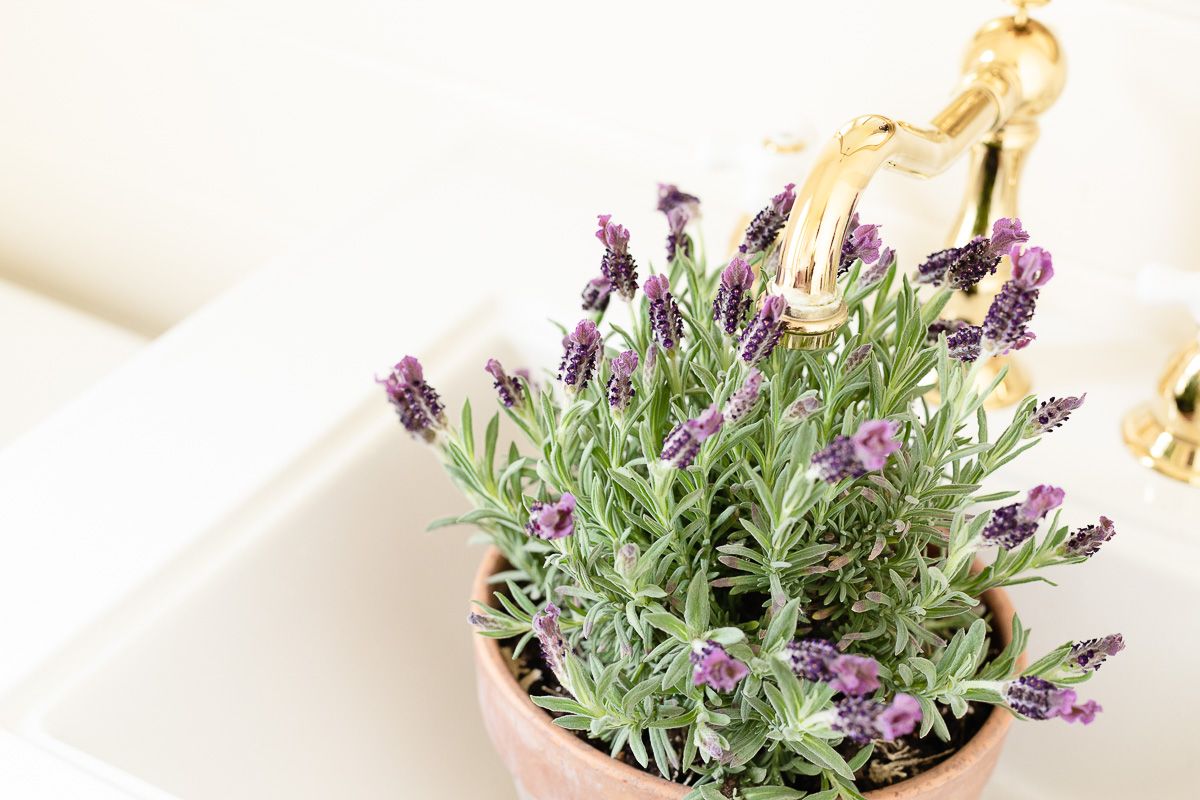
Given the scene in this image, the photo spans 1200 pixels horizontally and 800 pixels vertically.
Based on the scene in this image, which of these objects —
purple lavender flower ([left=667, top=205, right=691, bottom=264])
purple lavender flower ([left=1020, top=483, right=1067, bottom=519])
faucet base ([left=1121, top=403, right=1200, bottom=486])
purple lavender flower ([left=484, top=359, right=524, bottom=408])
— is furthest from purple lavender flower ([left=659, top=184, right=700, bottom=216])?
faucet base ([left=1121, top=403, right=1200, bottom=486])

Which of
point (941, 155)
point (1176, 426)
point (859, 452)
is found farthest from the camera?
point (1176, 426)

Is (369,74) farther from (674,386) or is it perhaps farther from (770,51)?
(674,386)

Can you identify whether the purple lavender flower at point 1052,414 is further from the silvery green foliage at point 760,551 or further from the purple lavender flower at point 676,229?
the purple lavender flower at point 676,229

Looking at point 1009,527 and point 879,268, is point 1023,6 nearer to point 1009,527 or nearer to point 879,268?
point 879,268

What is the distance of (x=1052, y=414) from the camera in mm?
459

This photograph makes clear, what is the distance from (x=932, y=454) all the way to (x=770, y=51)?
0.44 meters

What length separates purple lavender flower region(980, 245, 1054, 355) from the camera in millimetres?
415

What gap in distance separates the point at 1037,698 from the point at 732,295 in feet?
0.55

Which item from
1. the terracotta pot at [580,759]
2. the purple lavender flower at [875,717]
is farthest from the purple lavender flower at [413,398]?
the purple lavender flower at [875,717]

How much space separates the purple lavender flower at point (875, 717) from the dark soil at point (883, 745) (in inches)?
5.3

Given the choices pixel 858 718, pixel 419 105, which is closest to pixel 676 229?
pixel 858 718

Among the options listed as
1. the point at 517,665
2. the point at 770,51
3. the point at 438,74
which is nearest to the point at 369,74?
the point at 438,74

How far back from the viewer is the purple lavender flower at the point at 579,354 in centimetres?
45

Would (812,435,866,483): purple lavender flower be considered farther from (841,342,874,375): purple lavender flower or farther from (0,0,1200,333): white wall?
(0,0,1200,333): white wall
